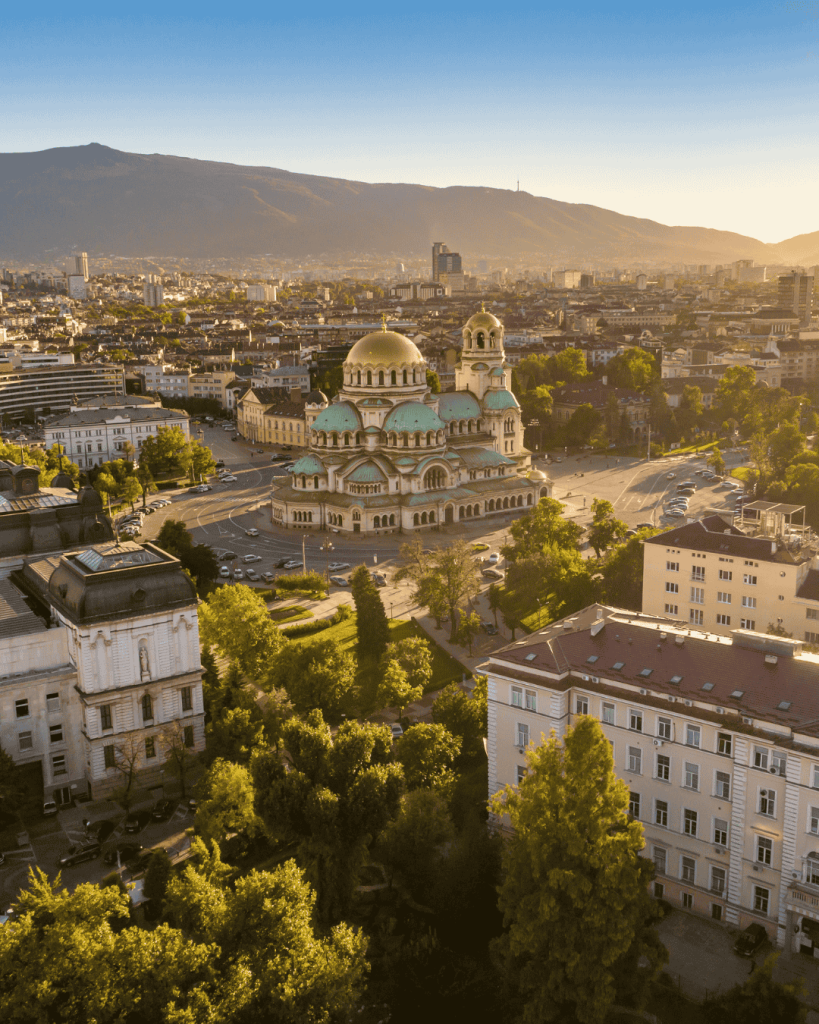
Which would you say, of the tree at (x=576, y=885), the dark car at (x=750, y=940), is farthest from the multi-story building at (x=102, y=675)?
the dark car at (x=750, y=940)

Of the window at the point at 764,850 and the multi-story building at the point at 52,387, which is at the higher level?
the multi-story building at the point at 52,387

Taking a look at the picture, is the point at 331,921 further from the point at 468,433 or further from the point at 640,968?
the point at 468,433

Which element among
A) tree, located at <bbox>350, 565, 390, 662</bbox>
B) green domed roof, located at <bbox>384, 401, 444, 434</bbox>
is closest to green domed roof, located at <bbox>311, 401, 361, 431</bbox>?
green domed roof, located at <bbox>384, 401, 444, 434</bbox>

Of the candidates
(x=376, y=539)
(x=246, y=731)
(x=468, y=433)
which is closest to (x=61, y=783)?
(x=246, y=731)

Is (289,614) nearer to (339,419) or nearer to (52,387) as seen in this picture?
(339,419)

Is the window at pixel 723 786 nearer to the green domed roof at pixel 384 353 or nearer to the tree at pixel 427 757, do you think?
the tree at pixel 427 757

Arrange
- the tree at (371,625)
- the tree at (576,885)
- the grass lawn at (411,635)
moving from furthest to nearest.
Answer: the tree at (371,625) → the grass lawn at (411,635) → the tree at (576,885)

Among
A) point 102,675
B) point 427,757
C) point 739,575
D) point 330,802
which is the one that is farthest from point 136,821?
point 739,575
